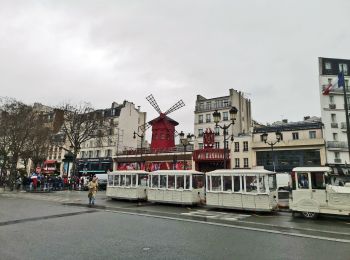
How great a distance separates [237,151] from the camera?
151ft

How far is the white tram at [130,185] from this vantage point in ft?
73.6

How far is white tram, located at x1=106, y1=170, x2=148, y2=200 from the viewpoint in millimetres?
22438

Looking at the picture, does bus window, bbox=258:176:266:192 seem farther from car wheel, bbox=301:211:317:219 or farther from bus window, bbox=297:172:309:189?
car wheel, bbox=301:211:317:219

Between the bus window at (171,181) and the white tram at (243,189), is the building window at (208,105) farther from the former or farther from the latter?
the white tram at (243,189)

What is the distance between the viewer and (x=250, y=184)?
1666cm

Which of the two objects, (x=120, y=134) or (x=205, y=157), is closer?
(x=205, y=157)

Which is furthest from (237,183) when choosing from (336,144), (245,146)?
(336,144)

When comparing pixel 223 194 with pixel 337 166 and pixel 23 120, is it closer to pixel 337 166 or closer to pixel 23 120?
pixel 337 166

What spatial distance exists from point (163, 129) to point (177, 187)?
3547cm

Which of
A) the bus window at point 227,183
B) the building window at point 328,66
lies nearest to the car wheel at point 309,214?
the bus window at point 227,183

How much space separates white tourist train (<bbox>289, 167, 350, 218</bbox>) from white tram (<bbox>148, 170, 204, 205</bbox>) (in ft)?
21.4

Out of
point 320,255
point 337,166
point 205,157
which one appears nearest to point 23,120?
point 205,157

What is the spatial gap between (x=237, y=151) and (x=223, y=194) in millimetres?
29306

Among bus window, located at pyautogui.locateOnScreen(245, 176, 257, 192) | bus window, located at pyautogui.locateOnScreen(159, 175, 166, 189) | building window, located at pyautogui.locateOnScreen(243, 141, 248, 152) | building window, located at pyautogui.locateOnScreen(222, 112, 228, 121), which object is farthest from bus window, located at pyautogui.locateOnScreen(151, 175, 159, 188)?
building window, located at pyautogui.locateOnScreen(222, 112, 228, 121)
